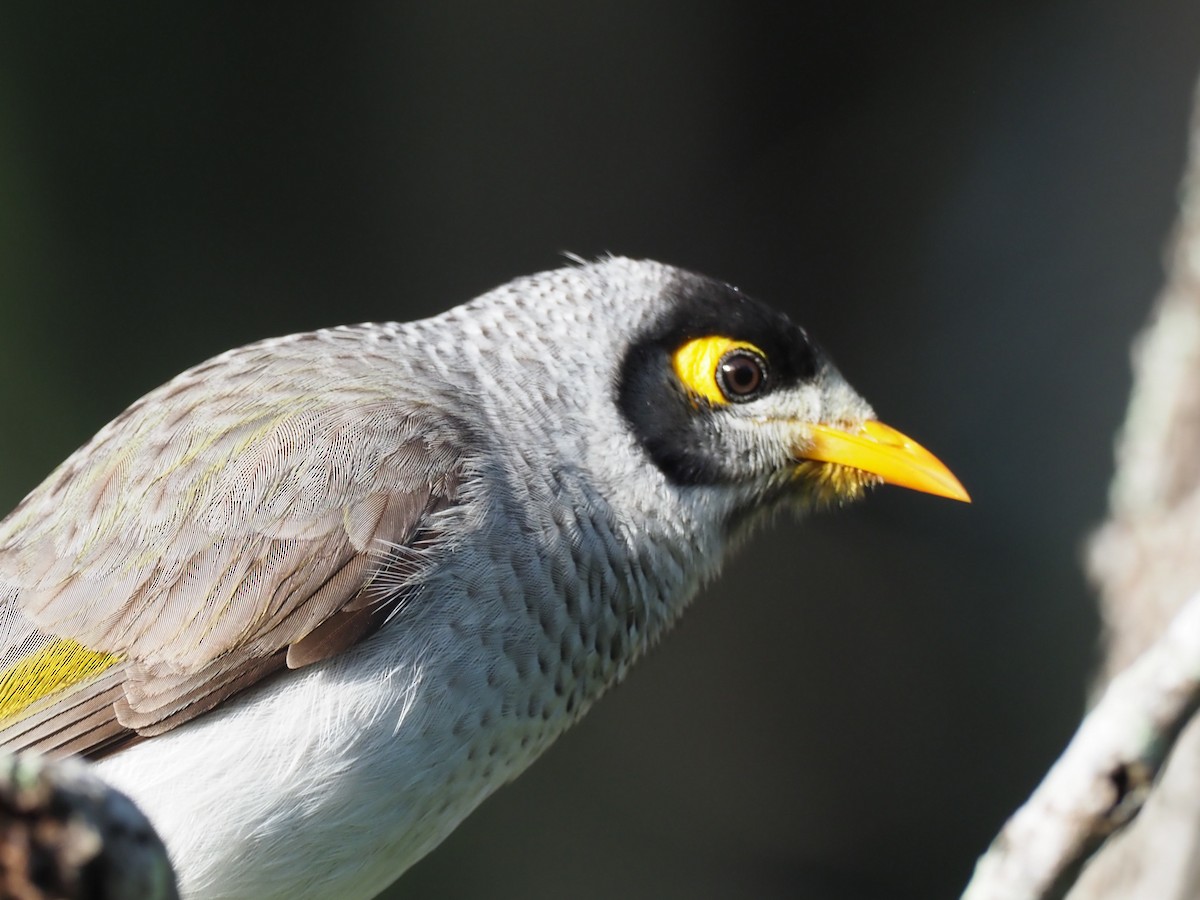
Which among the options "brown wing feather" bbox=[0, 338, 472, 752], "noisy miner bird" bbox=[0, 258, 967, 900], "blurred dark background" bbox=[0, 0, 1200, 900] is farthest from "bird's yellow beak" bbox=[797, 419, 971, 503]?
"blurred dark background" bbox=[0, 0, 1200, 900]

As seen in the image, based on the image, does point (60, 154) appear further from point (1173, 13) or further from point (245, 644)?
point (1173, 13)

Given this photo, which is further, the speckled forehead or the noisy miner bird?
the speckled forehead

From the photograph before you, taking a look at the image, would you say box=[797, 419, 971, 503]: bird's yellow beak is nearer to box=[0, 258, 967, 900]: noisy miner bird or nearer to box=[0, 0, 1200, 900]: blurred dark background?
box=[0, 258, 967, 900]: noisy miner bird

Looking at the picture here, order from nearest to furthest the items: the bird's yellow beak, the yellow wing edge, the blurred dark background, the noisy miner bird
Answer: the noisy miner bird
the yellow wing edge
the bird's yellow beak
the blurred dark background

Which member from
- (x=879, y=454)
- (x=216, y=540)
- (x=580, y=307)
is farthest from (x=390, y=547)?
(x=879, y=454)

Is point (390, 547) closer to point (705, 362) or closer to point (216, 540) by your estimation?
point (216, 540)

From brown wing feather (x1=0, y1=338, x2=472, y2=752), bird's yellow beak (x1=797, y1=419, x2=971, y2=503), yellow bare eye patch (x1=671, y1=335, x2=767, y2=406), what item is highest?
yellow bare eye patch (x1=671, y1=335, x2=767, y2=406)

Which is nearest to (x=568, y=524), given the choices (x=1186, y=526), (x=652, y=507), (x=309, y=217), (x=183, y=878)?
(x=652, y=507)

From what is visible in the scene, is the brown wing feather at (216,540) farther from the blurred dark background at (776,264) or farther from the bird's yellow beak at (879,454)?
the blurred dark background at (776,264)
